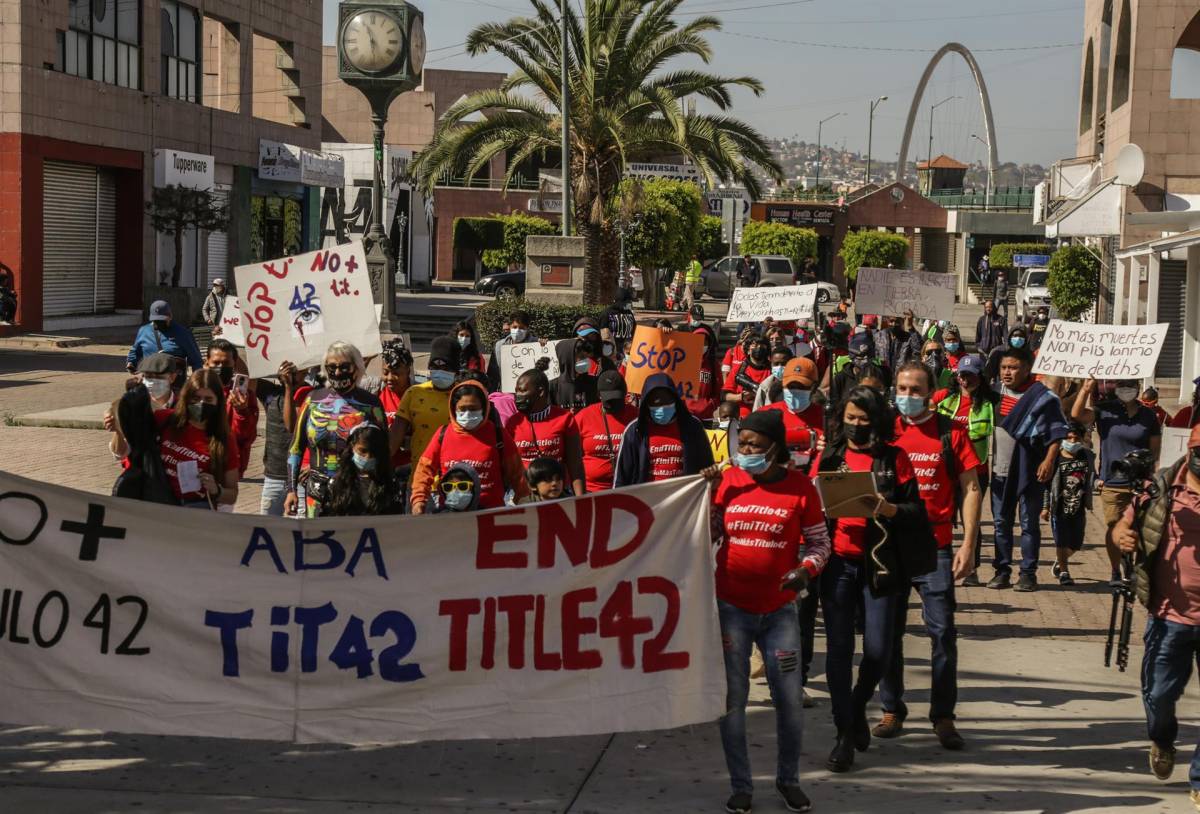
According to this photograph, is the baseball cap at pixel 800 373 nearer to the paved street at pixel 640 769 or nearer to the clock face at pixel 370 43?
the paved street at pixel 640 769

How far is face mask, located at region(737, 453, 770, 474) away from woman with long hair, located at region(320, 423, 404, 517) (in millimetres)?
2054

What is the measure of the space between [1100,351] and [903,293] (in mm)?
7775

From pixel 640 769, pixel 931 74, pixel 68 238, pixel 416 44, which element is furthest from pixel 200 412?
pixel 931 74

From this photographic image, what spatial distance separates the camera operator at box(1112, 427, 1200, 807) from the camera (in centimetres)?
670

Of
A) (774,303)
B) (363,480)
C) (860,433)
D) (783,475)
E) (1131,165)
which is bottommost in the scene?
(363,480)

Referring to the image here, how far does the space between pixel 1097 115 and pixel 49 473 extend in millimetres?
29527

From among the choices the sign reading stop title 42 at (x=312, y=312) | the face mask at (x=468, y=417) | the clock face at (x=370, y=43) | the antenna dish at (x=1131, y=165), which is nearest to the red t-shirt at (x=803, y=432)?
the face mask at (x=468, y=417)

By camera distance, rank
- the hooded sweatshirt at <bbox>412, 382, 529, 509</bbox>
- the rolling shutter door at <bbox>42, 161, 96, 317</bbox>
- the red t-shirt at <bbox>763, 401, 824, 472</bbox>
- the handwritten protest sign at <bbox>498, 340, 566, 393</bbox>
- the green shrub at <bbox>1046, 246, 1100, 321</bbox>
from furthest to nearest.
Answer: the green shrub at <bbox>1046, 246, 1100, 321</bbox>
the rolling shutter door at <bbox>42, 161, 96, 317</bbox>
the handwritten protest sign at <bbox>498, 340, 566, 393</bbox>
the red t-shirt at <bbox>763, 401, 824, 472</bbox>
the hooded sweatshirt at <bbox>412, 382, 529, 509</bbox>

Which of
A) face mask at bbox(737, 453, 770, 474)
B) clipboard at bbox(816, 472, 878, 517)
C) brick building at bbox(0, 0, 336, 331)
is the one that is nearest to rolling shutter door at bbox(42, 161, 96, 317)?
brick building at bbox(0, 0, 336, 331)

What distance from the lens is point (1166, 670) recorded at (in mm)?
6797

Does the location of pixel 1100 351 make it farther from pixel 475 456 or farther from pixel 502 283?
pixel 502 283

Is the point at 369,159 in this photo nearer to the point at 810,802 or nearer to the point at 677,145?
the point at 677,145

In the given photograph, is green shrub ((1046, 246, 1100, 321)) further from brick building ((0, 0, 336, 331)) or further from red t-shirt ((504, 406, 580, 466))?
red t-shirt ((504, 406, 580, 466))

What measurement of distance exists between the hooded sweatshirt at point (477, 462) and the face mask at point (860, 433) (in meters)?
1.80
